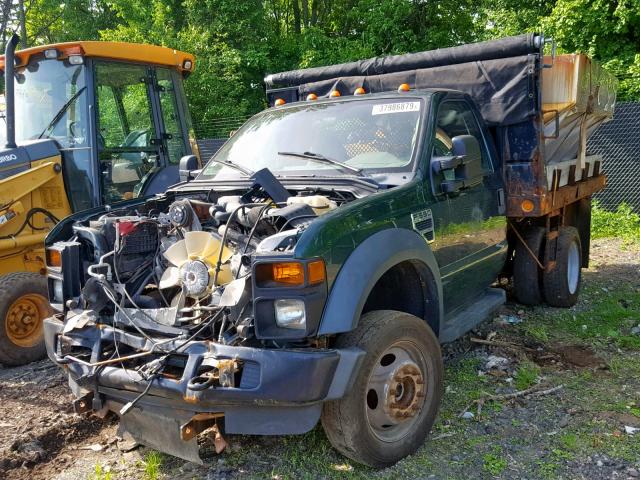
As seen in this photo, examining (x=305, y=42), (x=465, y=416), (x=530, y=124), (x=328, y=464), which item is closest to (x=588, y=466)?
(x=465, y=416)

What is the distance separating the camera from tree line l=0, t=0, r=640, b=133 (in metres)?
14.1

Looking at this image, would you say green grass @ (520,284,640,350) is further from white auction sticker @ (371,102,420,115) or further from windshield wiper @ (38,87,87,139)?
windshield wiper @ (38,87,87,139)

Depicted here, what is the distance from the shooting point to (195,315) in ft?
10.9

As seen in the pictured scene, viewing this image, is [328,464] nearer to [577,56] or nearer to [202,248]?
[202,248]

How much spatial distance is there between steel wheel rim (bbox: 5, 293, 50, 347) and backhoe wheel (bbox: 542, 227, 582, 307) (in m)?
4.85

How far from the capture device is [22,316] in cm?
528

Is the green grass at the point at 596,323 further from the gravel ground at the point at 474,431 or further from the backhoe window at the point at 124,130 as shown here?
the backhoe window at the point at 124,130

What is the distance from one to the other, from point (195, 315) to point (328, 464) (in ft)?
3.75

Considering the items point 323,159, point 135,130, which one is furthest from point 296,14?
point 323,159

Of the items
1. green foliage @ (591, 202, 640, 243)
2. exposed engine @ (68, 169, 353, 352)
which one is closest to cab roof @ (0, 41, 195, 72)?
exposed engine @ (68, 169, 353, 352)

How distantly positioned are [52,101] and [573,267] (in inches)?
224

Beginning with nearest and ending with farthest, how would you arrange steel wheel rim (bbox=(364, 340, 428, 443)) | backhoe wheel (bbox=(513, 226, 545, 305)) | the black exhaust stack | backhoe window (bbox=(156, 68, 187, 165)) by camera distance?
steel wheel rim (bbox=(364, 340, 428, 443)), the black exhaust stack, backhoe wheel (bbox=(513, 226, 545, 305)), backhoe window (bbox=(156, 68, 187, 165))

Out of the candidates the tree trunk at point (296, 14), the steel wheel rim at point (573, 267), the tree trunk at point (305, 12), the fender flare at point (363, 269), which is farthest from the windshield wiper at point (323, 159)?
the tree trunk at point (296, 14)

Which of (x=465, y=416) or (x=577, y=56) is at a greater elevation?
(x=577, y=56)
